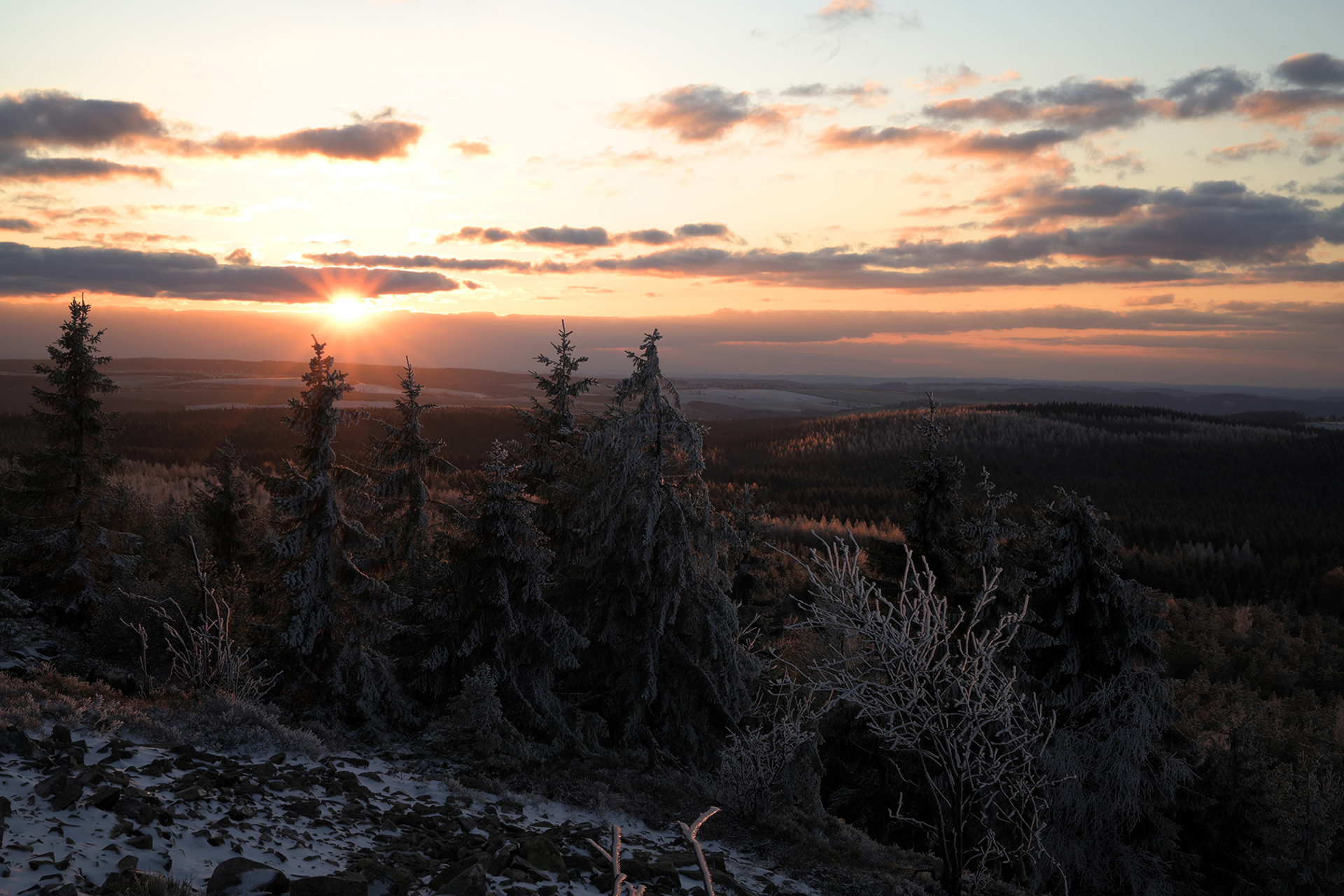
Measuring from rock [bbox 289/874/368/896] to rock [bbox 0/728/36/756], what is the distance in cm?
391

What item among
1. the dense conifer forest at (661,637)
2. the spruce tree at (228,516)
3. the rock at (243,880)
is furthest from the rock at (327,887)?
the spruce tree at (228,516)

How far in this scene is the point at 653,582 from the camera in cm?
1547

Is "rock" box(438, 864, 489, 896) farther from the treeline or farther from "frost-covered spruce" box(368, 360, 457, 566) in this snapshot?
the treeline

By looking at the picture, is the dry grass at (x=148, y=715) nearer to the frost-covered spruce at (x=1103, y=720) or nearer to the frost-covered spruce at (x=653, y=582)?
the frost-covered spruce at (x=653, y=582)

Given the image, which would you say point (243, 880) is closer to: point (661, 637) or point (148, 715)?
point (148, 715)

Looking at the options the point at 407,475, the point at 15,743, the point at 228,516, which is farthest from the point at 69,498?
the point at 15,743

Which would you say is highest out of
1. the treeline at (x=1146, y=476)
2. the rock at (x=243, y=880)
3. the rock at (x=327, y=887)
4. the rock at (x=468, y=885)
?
the rock at (x=243, y=880)

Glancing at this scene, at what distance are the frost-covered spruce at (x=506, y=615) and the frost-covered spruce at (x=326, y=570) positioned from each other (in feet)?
4.37

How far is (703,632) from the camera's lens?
15680 millimetres

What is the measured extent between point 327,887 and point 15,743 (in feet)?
14.6

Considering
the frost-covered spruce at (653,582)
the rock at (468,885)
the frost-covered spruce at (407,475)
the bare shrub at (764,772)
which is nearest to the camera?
the rock at (468,885)

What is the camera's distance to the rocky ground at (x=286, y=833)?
19.5 feet

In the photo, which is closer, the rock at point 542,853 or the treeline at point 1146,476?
the rock at point 542,853

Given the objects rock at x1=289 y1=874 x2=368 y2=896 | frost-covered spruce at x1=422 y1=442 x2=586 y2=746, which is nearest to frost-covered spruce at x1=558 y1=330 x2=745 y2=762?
frost-covered spruce at x1=422 y1=442 x2=586 y2=746
